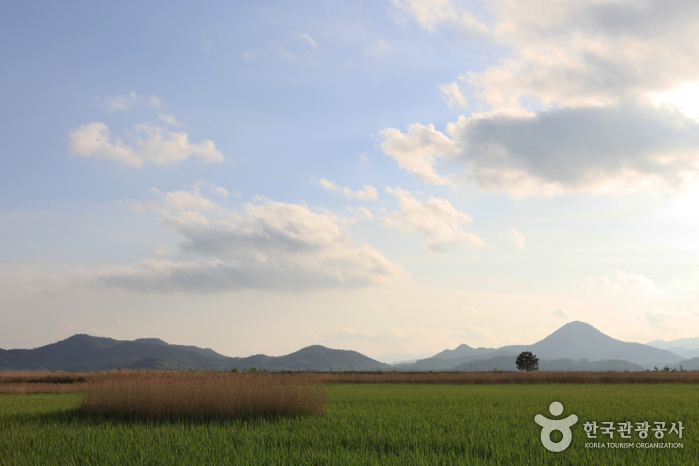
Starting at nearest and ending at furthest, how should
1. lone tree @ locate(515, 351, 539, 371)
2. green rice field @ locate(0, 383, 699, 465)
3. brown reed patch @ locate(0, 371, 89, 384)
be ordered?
green rice field @ locate(0, 383, 699, 465), brown reed patch @ locate(0, 371, 89, 384), lone tree @ locate(515, 351, 539, 371)

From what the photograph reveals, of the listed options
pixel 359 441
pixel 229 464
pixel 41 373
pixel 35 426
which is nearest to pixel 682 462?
pixel 359 441

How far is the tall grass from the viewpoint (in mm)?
17859

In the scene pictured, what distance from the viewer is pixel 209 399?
17953 millimetres

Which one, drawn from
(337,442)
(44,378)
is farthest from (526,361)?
(337,442)

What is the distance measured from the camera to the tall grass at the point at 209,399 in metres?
17.9

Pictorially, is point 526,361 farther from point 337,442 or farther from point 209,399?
point 337,442

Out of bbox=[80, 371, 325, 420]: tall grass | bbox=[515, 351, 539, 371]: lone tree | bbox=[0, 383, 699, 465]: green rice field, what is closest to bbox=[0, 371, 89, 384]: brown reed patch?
bbox=[80, 371, 325, 420]: tall grass

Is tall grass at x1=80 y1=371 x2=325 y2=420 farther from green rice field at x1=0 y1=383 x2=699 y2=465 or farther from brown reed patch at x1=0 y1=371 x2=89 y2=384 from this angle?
brown reed patch at x1=0 y1=371 x2=89 y2=384

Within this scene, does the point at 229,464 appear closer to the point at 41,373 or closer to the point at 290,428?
the point at 290,428

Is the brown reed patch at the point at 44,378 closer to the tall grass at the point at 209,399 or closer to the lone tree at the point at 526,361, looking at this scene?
the tall grass at the point at 209,399

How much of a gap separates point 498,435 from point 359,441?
394 cm

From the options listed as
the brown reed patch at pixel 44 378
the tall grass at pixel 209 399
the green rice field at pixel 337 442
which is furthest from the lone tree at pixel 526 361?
the tall grass at pixel 209 399

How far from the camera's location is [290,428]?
14.6m

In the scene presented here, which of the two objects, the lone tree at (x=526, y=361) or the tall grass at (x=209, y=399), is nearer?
the tall grass at (x=209, y=399)
